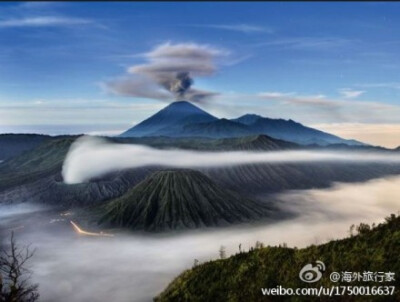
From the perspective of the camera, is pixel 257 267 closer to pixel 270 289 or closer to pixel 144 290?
pixel 270 289

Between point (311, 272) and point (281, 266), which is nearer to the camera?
point (311, 272)

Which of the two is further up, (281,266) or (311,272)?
(311,272)

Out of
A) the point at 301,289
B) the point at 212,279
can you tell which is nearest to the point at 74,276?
the point at 212,279

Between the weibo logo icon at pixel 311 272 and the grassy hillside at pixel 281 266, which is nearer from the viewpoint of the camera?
the weibo logo icon at pixel 311 272

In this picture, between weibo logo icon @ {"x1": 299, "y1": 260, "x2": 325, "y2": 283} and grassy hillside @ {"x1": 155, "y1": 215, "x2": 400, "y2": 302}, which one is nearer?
weibo logo icon @ {"x1": 299, "y1": 260, "x2": 325, "y2": 283}
